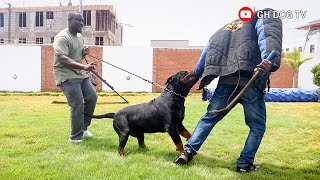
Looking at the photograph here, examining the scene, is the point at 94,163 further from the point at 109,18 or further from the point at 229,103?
the point at 109,18

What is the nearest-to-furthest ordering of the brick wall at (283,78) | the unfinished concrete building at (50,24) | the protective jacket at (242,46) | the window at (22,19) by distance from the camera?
the protective jacket at (242,46) → the brick wall at (283,78) → the unfinished concrete building at (50,24) → the window at (22,19)

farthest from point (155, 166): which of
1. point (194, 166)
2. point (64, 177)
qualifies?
point (64, 177)

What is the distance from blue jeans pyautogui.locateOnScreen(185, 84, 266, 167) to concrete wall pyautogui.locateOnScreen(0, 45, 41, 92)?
23.8m

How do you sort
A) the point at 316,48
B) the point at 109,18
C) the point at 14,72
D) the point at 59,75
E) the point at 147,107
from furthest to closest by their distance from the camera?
the point at 109,18
the point at 316,48
the point at 14,72
the point at 59,75
the point at 147,107

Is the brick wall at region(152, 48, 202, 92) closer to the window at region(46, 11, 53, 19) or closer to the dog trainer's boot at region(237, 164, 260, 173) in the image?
the dog trainer's boot at region(237, 164, 260, 173)

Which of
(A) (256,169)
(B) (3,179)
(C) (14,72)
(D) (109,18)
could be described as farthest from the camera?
(D) (109,18)

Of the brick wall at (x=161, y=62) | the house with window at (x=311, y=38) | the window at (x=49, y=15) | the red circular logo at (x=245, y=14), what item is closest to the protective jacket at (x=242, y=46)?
the red circular logo at (x=245, y=14)

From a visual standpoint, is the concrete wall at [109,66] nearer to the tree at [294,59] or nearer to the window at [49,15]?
the tree at [294,59]

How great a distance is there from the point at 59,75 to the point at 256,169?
3190mm

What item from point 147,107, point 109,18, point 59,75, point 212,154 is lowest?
point 212,154

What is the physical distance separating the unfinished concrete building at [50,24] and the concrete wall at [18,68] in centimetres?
2355

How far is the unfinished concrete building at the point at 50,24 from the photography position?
163 ft

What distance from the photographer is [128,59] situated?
26219 mm

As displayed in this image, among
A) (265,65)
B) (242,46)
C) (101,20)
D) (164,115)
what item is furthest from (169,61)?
(101,20)
